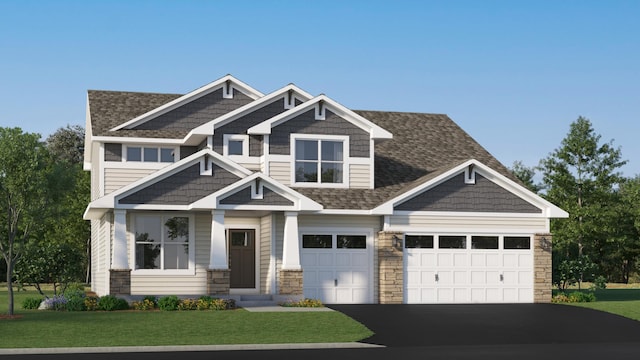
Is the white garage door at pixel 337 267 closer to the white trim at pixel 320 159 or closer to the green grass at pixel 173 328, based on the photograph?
the white trim at pixel 320 159

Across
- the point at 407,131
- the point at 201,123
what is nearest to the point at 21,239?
the point at 201,123

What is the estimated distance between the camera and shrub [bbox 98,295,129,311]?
26109mm

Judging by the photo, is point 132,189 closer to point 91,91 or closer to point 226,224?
point 226,224

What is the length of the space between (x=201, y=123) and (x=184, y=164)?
6.31m

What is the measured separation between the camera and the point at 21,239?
25.2 m

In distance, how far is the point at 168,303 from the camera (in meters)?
26.7

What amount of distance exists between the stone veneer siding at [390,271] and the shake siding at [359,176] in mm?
2395

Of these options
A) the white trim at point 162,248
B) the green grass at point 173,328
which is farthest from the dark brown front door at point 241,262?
the green grass at point 173,328

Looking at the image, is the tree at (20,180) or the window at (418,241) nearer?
the tree at (20,180)

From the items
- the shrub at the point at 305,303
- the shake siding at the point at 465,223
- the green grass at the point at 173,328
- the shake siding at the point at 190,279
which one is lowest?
the shrub at the point at 305,303

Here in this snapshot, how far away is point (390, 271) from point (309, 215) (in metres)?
3.48

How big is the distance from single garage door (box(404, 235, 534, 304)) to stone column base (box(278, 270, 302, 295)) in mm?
4263

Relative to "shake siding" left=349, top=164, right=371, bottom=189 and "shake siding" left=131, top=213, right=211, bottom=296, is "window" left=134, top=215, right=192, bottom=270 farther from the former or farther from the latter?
"shake siding" left=349, top=164, right=371, bottom=189

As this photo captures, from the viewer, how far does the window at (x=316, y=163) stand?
107 feet
